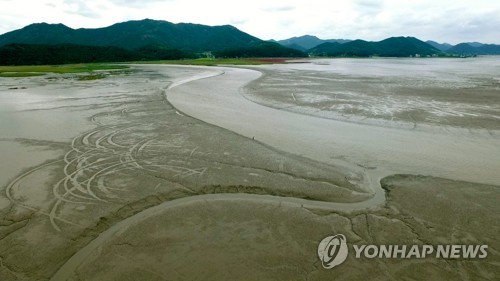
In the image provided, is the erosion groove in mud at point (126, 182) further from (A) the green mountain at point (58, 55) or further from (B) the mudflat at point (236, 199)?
(A) the green mountain at point (58, 55)

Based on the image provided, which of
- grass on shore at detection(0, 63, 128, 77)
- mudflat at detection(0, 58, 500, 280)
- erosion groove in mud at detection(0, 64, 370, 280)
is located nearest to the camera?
mudflat at detection(0, 58, 500, 280)

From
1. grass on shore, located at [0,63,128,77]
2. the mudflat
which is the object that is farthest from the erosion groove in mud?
grass on shore, located at [0,63,128,77]

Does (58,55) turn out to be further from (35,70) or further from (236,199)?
(236,199)

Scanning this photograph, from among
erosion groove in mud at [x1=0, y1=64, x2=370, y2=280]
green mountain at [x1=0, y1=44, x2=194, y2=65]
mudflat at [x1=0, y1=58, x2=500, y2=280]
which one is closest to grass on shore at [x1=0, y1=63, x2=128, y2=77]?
green mountain at [x1=0, y1=44, x2=194, y2=65]

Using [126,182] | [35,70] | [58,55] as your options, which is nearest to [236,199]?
[126,182]

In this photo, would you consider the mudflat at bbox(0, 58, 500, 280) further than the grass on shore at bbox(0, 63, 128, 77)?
No

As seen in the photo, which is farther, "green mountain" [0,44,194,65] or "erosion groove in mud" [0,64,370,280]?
"green mountain" [0,44,194,65]

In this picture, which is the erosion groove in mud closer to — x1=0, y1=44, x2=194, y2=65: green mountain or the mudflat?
the mudflat

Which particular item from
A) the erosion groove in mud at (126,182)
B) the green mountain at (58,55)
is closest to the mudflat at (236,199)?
the erosion groove in mud at (126,182)

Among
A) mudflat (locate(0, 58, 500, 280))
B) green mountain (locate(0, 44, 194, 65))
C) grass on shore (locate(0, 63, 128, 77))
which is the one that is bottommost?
grass on shore (locate(0, 63, 128, 77))

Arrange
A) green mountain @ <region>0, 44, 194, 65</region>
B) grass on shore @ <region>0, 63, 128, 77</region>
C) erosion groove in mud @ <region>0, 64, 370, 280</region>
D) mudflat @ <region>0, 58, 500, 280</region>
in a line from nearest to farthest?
mudflat @ <region>0, 58, 500, 280</region> < erosion groove in mud @ <region>0, 64, 370, 280</region> < grass on shore @ <region>0, 63, 128, 77</region> < green mountain @ <region>0, 44, 194, 65</region>

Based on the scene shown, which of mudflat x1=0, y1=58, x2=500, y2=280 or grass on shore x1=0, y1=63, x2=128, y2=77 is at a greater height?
mudflat x1=0, y1=58, x2=500, y2=280
